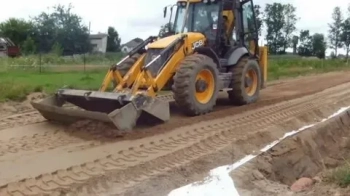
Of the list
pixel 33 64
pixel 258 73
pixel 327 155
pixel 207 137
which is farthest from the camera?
pixel 33 64

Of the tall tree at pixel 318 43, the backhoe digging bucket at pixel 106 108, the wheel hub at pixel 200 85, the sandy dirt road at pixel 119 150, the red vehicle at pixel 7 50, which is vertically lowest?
the sandy dirt road at pixel 119 150

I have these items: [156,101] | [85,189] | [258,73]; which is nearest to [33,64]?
[258,73]

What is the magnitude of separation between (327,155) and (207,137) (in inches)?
100

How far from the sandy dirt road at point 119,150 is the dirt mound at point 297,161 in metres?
0.40

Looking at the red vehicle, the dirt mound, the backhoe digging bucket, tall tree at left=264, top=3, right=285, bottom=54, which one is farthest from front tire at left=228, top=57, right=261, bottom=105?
tall tree at left=264, top=3, right=285, bottom=54

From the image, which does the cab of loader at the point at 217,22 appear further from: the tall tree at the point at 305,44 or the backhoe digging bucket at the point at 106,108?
the tall tree at the point at 305,44

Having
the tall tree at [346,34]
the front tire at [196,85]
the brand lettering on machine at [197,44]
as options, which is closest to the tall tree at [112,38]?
the tall tree at [346,34]

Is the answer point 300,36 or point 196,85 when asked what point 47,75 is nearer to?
point 196,85

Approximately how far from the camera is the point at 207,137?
8555 millimetres

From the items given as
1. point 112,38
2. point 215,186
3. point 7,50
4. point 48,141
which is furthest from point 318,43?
point 215,186

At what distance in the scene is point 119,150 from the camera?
7.55 meters

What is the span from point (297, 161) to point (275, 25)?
75718 mm

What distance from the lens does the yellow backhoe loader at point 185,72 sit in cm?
885

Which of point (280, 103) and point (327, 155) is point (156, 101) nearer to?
point (327, 155)
